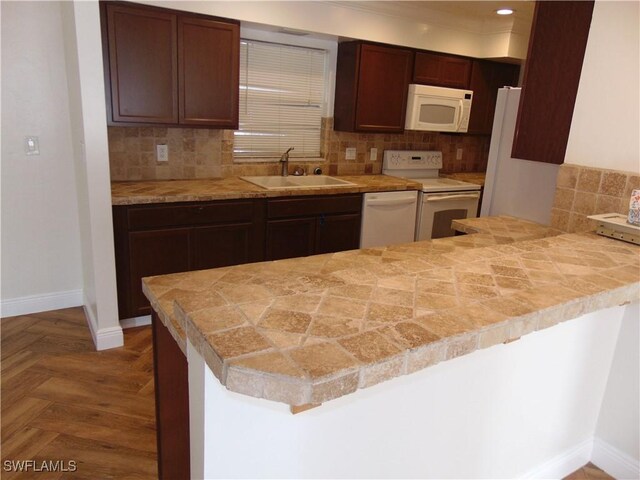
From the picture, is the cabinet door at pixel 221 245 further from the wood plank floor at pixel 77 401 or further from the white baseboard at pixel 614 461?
the white baseboard at pixel 614 461

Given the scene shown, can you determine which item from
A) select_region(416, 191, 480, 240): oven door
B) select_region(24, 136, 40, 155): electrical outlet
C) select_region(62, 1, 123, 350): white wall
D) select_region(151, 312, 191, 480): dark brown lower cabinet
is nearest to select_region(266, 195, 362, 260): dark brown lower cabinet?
select_region(416, 191, 480, 240): oven door

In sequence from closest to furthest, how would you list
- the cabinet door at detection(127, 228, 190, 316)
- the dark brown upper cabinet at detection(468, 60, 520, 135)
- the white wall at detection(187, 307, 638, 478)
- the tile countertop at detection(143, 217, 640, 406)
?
the tile countertop at detection(143, 217, 640, 406) → the white wall at detection(187, 307, 638, 478) → the cabinet door at detection(127, 228, 190, 316) → the dark brown upper cabinet at detection(468, 60, 520, 135)

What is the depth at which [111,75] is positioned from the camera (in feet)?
9.65

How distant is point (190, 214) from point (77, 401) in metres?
1.31

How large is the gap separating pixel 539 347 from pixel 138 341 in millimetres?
2420

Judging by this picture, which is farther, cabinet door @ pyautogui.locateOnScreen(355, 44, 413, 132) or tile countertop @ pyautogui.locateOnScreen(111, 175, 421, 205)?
cabinet door @ pyautogui.locateOnScreen(355, 44, 413, 132)

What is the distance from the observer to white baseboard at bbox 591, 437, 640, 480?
2.05m

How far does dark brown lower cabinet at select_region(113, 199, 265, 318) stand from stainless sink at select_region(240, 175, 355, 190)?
0.49m

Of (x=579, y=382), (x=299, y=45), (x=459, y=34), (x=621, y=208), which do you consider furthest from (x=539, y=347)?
(x=459, y=34)

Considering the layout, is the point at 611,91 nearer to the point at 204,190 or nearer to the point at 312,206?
the point at 312,206

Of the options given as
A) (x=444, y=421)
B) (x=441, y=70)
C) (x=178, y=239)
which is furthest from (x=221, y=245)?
(x=441, y=70)

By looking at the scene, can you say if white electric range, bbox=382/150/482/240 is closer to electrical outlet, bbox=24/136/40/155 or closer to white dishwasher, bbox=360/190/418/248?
white dishwasher, bbox=360/190/418/248

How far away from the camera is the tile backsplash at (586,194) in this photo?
84.4 inches

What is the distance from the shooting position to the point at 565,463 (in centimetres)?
205
